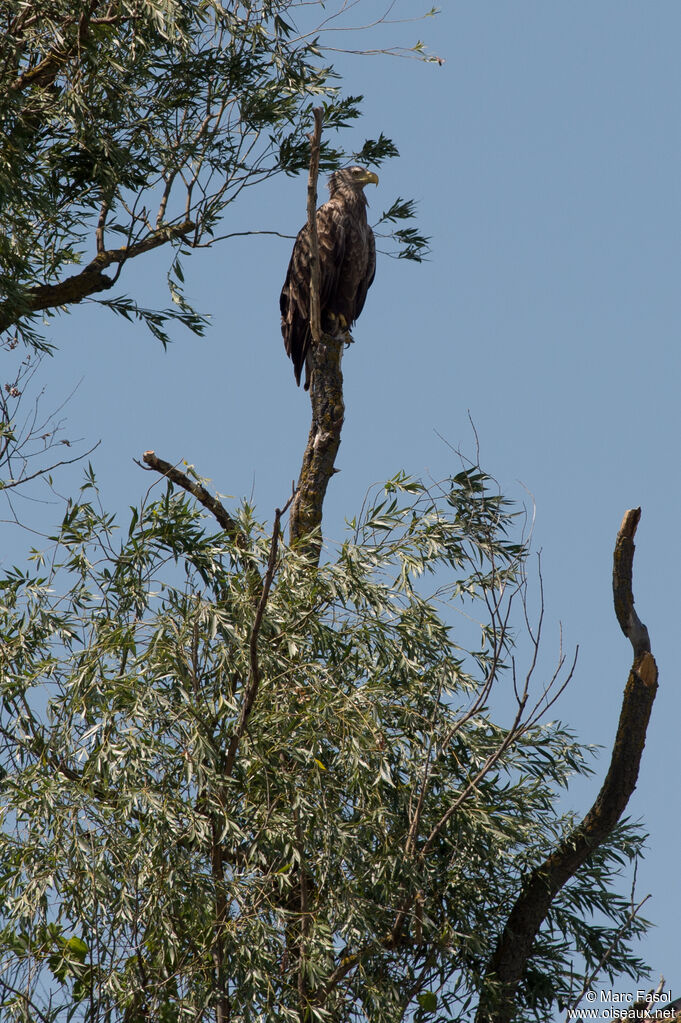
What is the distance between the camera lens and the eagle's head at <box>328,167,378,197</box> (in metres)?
8.53

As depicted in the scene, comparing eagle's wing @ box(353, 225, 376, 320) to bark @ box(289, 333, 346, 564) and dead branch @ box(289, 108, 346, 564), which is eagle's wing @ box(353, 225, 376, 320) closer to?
dead branch @ box(289, 108, 346, 564)

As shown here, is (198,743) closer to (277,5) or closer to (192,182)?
(192,182)

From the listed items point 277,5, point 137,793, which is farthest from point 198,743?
point 277,5

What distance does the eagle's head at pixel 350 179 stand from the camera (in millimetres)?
8531

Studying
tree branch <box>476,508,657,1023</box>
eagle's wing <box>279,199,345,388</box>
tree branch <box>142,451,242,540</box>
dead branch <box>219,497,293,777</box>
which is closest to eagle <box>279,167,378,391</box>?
eagle's wing <box>279,199,345,388</box>

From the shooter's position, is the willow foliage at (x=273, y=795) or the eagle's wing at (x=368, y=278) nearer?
the willow foliage at (x=273, y=795)

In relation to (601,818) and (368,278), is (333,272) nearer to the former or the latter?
(368,278)

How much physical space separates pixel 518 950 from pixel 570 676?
1364 mm

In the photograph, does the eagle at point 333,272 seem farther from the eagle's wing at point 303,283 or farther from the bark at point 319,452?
the bark at point 319,452

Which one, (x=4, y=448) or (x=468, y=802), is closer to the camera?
(x=468, y=802)

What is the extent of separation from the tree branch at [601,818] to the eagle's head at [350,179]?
195 inches

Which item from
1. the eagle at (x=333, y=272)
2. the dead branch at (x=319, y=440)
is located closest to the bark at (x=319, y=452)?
the dead branch at (x=319, y=440)

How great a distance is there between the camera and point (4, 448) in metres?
6.62

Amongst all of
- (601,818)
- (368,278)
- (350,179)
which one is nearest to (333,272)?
(368,278)
